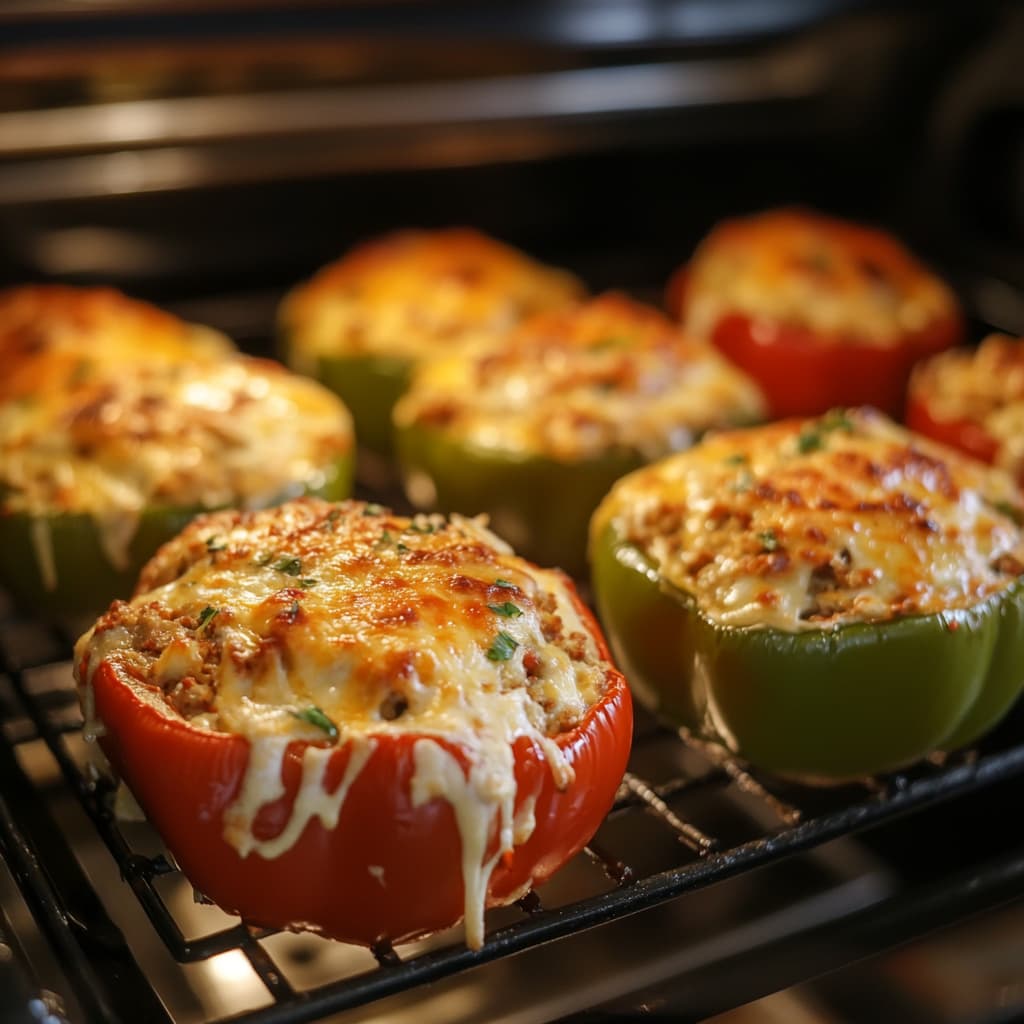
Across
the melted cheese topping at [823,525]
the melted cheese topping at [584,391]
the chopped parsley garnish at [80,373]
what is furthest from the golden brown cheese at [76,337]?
the melted cheese topping at [823,525]

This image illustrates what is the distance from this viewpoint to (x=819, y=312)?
9.19ft

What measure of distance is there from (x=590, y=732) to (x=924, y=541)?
22.4 inches

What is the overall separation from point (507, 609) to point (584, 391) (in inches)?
35.5

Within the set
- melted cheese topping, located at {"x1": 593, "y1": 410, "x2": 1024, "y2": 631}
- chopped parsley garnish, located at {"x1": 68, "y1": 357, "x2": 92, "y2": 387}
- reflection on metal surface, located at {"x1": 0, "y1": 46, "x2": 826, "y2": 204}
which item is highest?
reflection on metal surface, located at {"x1": 0, "y1": 46, "x2": 826, "y2": 204}

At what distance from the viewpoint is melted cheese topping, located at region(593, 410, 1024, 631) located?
5.65ft

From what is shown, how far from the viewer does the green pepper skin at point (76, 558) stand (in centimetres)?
201

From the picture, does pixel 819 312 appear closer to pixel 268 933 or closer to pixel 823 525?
pixel 823 525

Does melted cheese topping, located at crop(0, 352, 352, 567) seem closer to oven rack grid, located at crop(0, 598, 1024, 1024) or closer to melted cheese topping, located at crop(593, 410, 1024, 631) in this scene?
oven rack grid, located at crop(0, 598, 1024, 1024)

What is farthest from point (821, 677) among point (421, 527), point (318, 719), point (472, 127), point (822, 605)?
point (472, 127)

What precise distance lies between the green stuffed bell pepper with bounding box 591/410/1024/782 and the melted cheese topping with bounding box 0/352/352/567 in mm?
524

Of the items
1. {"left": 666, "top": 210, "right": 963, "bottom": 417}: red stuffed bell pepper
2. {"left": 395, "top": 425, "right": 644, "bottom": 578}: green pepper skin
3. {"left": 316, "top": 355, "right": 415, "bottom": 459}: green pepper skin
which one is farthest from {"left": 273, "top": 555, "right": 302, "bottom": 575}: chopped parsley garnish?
{"left": 666, "top": 210, "right": 963, "bottom": 417}: red stuffed bell pepper

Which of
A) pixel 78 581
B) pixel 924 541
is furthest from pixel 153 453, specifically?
pixel 924 541

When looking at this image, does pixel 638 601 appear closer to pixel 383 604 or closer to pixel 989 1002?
pixel 383 604

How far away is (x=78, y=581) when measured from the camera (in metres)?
2.05
